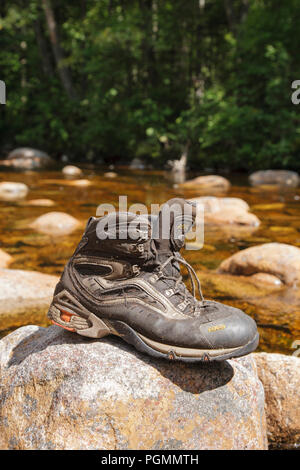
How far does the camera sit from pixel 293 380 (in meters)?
2.54

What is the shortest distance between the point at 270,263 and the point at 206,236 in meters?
2.08

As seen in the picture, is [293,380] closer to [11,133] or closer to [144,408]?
[144,408]

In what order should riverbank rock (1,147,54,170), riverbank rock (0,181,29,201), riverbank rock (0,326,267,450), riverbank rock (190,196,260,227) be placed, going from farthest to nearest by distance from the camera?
1. riverbank rock (1,147,54,170)
2. riverbank rock (0,181,29,201)
3. riverbank rock (190,196,260,227)
4. riverbank rock (0,326,267,450)

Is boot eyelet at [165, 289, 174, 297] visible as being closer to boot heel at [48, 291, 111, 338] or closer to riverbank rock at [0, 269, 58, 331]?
boot heel at [48, 291, 111, 338]

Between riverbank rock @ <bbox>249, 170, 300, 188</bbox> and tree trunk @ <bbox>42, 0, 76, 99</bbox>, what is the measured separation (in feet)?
39.6

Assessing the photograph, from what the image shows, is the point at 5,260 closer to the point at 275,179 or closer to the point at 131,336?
the point at 131,336

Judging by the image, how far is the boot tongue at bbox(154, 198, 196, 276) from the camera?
217 centimetres

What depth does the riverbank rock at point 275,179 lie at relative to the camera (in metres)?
14.0

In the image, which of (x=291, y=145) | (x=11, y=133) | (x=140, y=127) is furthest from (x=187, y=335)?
(x=11, y=133)

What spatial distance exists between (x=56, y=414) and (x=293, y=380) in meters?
1.33

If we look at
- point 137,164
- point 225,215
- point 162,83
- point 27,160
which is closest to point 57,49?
point 162,83

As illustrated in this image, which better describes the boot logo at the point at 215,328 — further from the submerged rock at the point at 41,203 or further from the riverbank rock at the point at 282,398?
the submerged rock at the point at 41,203

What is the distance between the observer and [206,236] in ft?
22.6

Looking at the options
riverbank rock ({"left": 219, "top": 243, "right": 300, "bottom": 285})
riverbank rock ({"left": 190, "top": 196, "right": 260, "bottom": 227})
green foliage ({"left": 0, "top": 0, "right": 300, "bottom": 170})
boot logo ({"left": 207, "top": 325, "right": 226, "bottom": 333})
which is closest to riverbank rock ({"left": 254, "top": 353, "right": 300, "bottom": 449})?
boot logo ({"left": 207, "top": 325, "right": 226, "bottom": 333})
